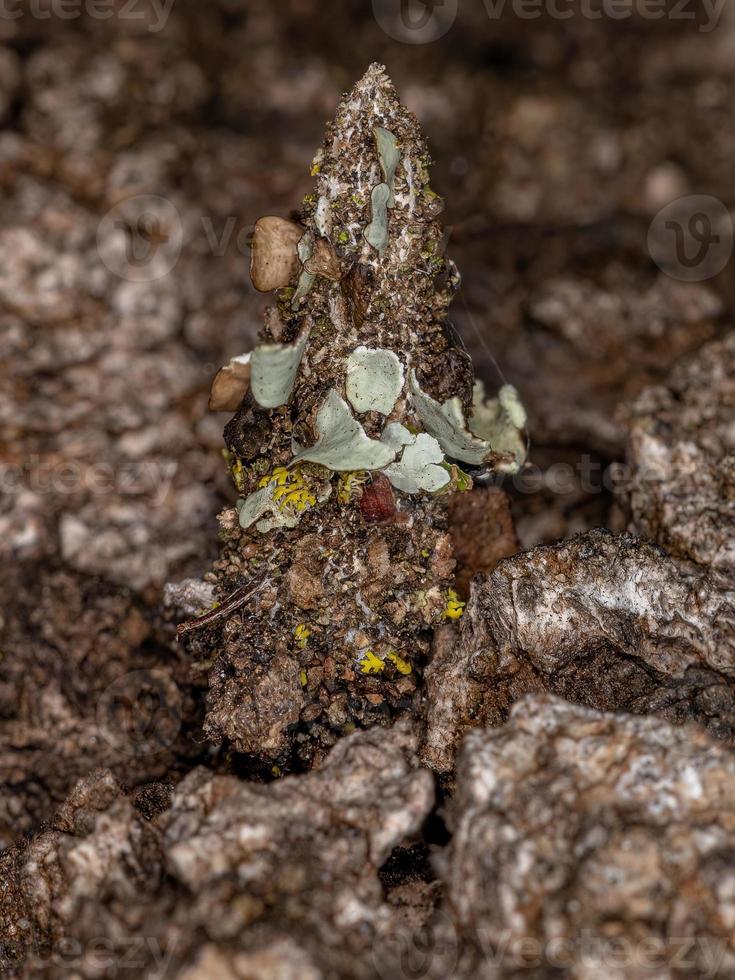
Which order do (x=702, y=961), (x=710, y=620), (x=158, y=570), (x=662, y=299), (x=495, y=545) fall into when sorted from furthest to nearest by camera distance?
(x=662, y=299) < (x=158, y=570) < (x=495, y=545) < (x=710, y=620) < (x=702, y=961)

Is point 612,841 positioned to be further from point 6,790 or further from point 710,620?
point 6,790

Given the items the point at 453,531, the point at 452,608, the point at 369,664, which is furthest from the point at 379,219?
the point at 369,664

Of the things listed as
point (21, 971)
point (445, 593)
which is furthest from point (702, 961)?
point (21, 971)

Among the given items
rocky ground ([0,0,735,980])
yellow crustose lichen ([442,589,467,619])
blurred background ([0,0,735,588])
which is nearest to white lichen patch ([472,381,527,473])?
rocky ground ([0,0,735,980])

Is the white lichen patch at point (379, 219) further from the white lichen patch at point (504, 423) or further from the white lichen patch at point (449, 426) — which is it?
the white lichen patch at point (504, 423)

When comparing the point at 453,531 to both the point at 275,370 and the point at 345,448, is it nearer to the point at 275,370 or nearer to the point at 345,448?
the point at 345,448

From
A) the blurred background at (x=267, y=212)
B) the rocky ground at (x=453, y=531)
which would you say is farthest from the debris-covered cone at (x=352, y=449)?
the blurred background at (x=267, y=212)
